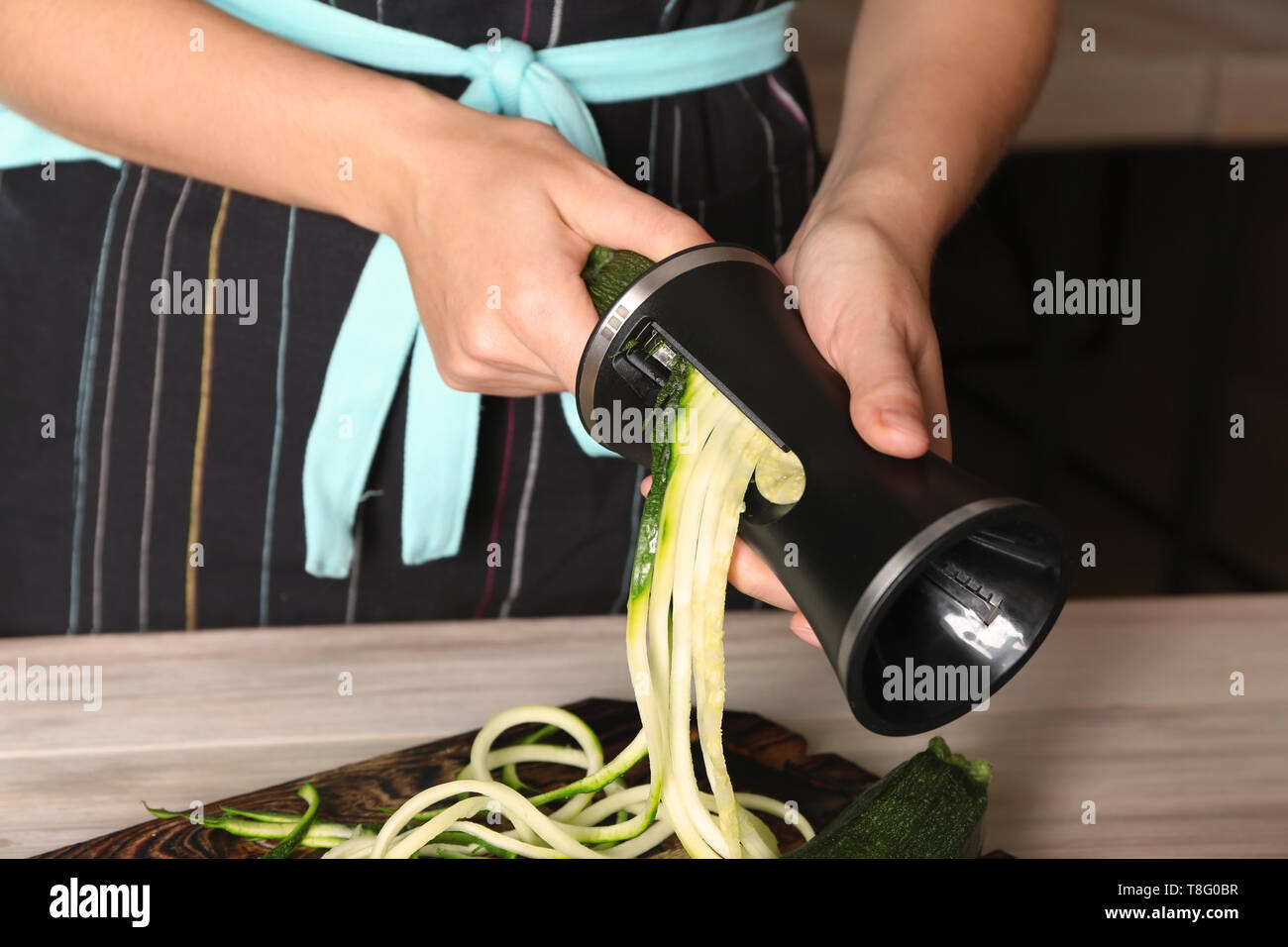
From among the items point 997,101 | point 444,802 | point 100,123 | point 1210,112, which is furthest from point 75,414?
point 1210,112

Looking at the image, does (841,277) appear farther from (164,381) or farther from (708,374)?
(164,381)
